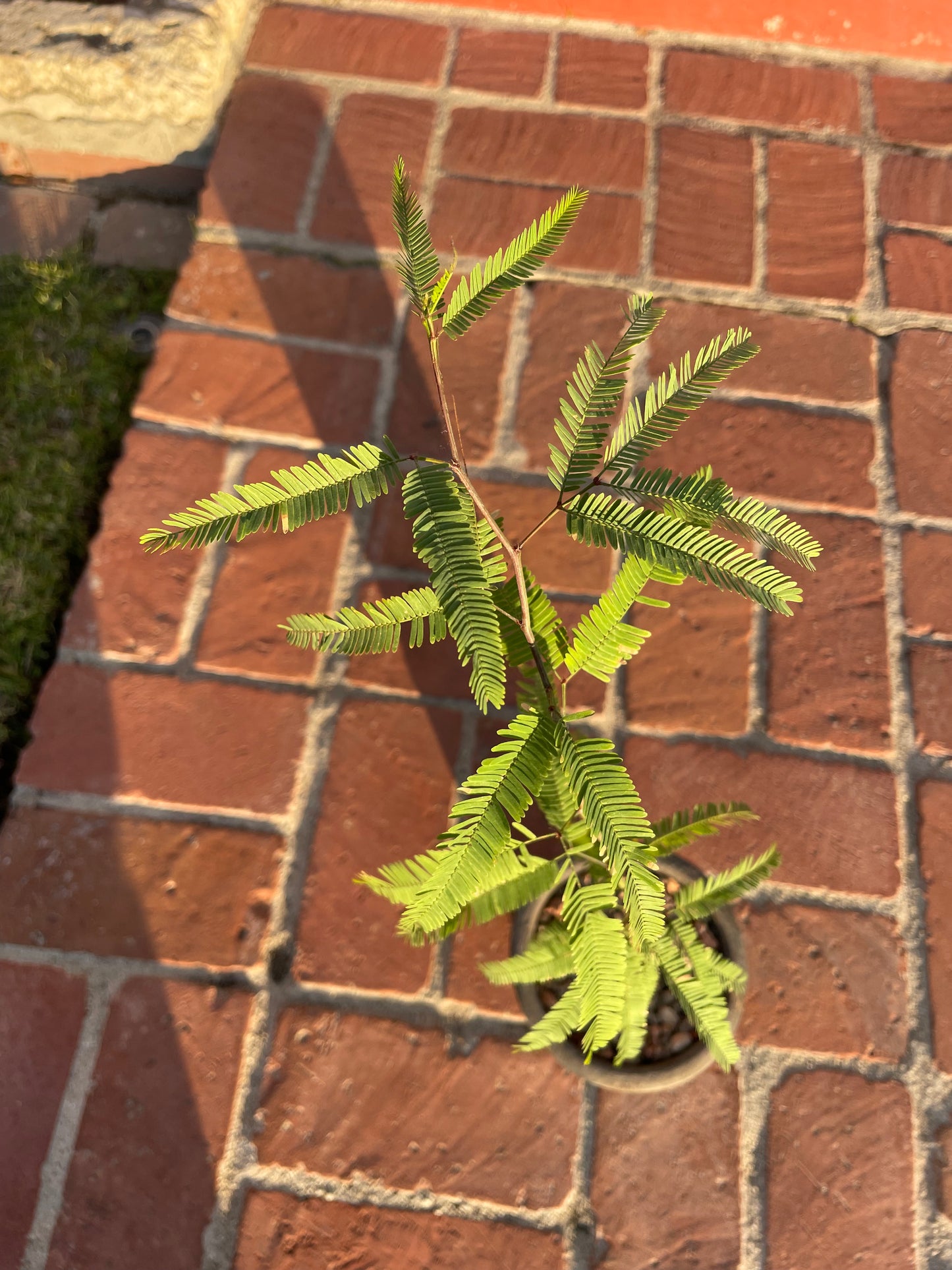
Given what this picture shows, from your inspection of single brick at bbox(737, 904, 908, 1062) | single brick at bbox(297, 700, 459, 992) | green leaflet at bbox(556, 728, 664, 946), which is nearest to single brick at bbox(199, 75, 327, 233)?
single brick at bbox(297, 700, 459, 992)

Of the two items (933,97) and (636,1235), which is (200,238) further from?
(636,1235)

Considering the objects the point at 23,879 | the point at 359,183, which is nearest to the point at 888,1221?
the point at 23,879

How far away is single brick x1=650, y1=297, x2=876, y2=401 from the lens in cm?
154

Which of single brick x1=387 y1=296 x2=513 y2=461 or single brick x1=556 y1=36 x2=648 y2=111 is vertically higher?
single brick x1=556 y1=36 x2=648 y2=111

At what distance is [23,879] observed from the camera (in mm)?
1297

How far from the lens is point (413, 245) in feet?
2.21

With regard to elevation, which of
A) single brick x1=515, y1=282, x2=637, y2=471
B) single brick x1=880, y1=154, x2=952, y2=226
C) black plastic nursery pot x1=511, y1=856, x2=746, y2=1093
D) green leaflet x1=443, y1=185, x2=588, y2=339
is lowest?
black plastic nursery pot x1=511, y1=856, x2=746, y2=1093

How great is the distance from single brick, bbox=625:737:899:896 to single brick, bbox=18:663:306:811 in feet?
1.81

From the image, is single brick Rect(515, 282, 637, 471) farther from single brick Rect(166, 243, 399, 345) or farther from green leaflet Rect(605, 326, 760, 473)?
green leaflet Rect(605, 326, 760, 473)

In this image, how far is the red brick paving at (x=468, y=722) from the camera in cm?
119

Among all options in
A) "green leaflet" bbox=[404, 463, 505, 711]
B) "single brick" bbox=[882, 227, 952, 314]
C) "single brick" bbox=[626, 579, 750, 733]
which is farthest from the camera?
"single brick" bbox=[882, 227, 952, 314]

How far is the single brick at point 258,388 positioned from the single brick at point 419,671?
0.35 meters

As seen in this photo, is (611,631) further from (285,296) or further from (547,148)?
(547,148)

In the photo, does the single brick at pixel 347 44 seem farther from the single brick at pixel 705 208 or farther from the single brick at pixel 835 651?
the single brick at pixel 835 651
